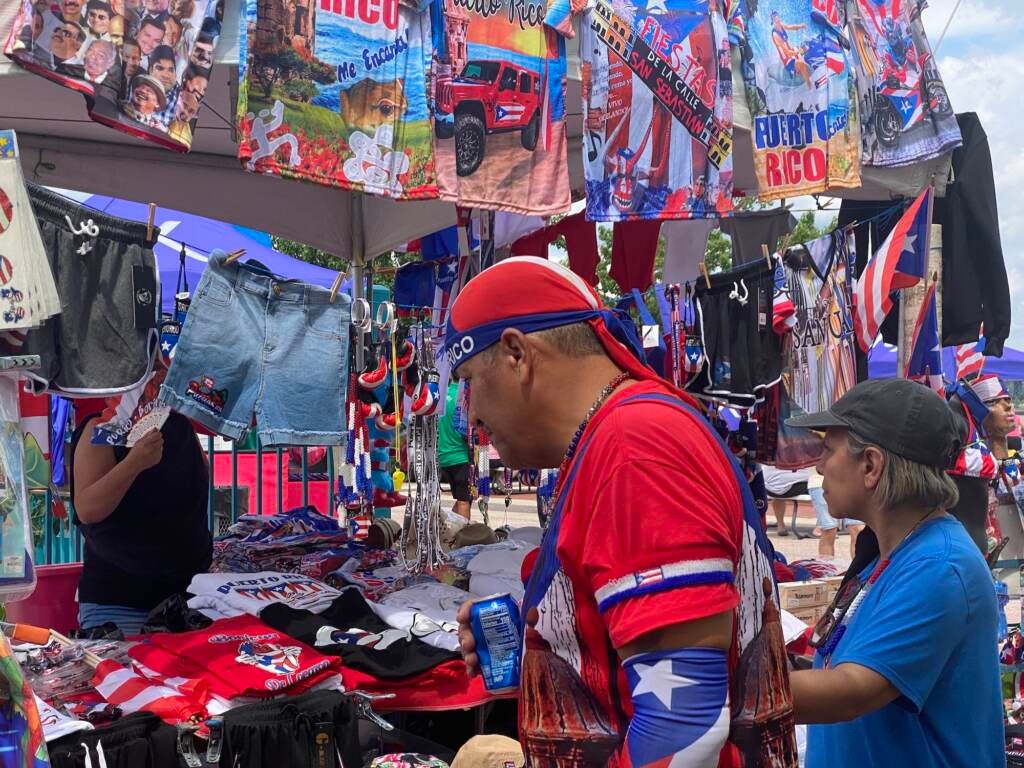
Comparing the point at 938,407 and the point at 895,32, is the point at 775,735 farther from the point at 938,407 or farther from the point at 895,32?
the point at 895,32

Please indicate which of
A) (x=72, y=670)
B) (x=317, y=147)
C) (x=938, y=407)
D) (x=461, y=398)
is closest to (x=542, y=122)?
(x=317, y=147)

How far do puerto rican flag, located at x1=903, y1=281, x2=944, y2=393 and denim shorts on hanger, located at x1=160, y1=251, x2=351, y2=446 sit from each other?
288 centimetres

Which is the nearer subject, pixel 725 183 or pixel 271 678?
pixel 271 678

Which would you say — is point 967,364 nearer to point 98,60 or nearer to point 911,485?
point 911,485

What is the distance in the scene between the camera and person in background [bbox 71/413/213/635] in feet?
12.1

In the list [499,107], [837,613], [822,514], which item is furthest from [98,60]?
[822,514]

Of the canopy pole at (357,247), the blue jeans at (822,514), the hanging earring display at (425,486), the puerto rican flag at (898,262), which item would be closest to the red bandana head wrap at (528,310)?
the hanging earring display at (425,486)

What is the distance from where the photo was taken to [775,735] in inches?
56.9

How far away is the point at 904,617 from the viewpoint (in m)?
2.05

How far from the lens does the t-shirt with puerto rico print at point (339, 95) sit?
11.2ft

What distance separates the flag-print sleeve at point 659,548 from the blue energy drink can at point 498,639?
29cm

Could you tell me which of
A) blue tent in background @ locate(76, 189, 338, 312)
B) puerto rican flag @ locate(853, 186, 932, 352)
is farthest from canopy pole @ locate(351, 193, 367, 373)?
puerto rican flag @ locate(853, 186, 932, 352)

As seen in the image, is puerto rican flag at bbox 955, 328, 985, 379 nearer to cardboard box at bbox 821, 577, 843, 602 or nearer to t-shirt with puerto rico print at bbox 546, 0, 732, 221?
cardboard box at bbox 821, 577, 843, 602

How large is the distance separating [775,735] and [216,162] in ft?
17.6
